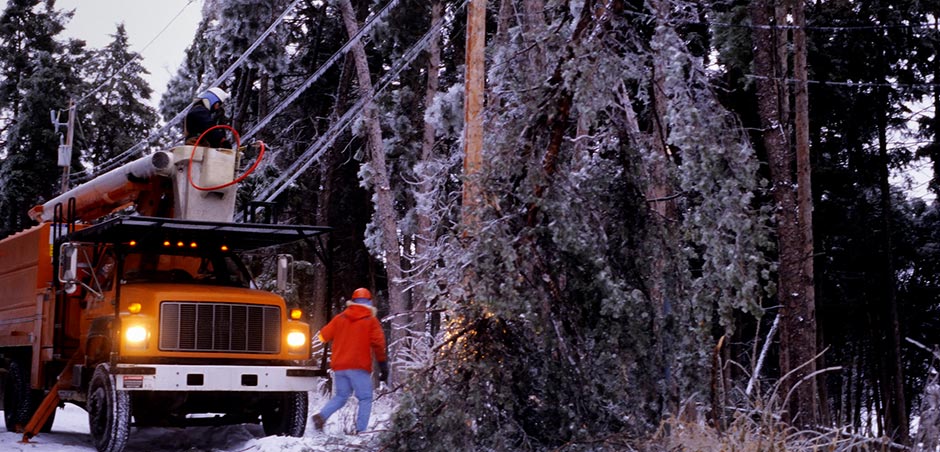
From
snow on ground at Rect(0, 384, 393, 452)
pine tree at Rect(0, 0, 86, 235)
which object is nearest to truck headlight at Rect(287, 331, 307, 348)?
snow on ground at Rect(0, 384, 393, 452)

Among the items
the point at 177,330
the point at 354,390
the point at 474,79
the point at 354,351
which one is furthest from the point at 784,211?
the point at 177,330

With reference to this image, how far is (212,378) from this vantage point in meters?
10.7

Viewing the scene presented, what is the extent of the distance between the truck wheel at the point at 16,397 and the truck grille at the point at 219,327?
3.35 m

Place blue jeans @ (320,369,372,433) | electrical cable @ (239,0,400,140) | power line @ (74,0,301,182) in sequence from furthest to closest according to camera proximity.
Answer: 1. electrical cable @ (239,0,400,140)
2. power line @ (74,0,301,182)
3. blue jeans @ (320,369,372,433)

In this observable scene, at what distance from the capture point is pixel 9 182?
39.8 m

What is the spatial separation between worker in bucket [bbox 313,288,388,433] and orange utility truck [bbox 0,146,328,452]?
1.24 ft

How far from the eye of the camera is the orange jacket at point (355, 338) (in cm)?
1187

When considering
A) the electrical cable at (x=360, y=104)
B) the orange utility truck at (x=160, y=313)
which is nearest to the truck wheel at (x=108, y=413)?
the orange utility truck at (x=160, y=313)

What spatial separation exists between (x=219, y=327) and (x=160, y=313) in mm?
625

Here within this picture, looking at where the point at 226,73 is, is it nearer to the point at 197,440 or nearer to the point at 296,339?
the point at 197,440

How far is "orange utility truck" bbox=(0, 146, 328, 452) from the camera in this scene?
10688mm

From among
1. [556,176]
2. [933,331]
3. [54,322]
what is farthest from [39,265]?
[933,331]

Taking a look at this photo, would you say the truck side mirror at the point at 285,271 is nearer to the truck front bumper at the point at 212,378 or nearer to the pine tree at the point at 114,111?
the truck front bumper at the point at 212,378

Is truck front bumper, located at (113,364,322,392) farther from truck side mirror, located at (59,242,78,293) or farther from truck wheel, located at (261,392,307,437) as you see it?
truck side mirror, located at (59,242,78,293)
